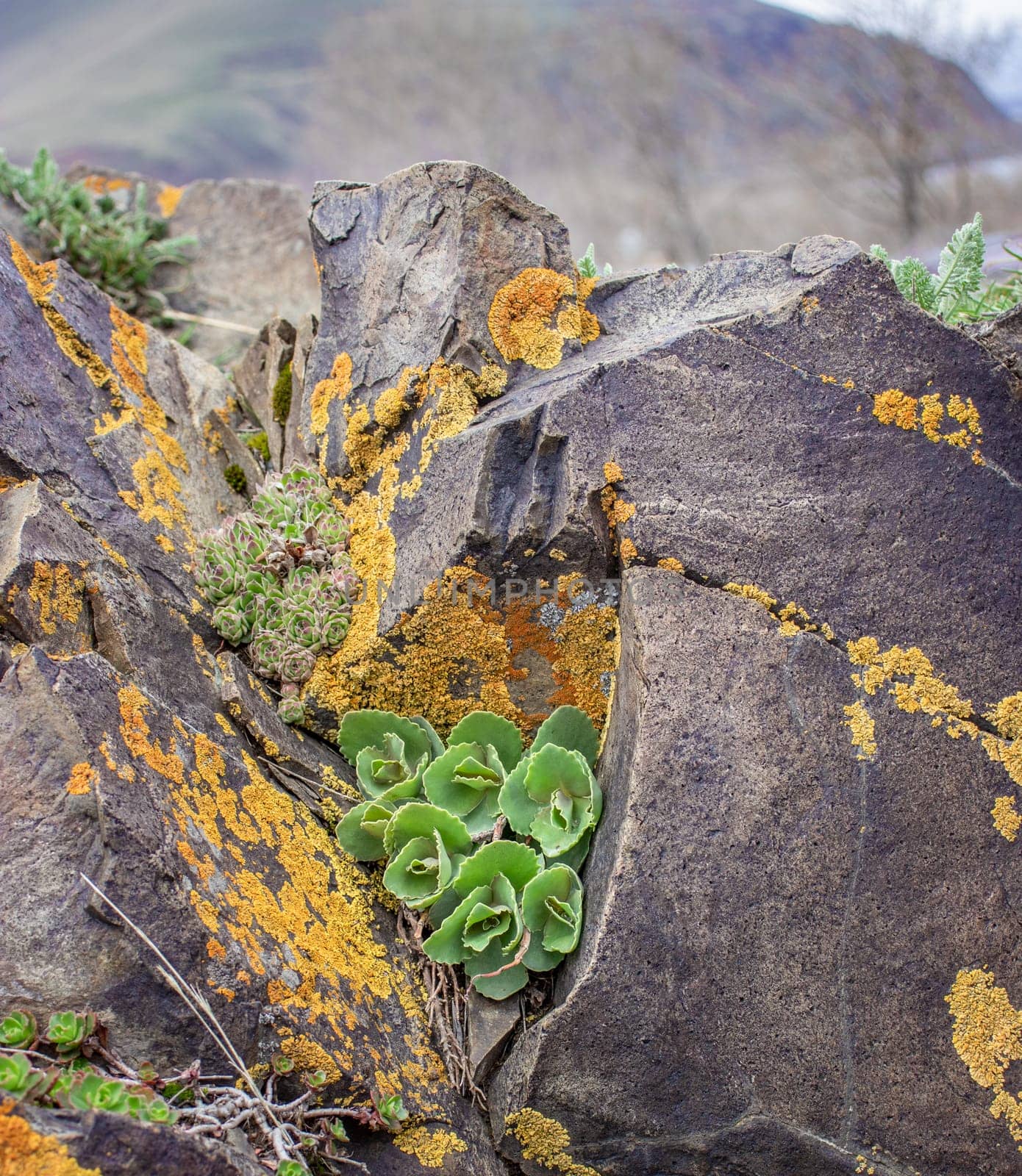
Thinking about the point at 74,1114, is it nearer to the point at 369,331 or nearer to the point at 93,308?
the point at 369,331

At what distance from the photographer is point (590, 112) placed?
96.9 ft

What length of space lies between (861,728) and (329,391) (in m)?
2.89

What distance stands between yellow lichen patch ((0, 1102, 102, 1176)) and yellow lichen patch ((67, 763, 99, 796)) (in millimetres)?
901

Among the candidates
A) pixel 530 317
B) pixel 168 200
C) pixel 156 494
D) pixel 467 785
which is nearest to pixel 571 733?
pixel 467 785

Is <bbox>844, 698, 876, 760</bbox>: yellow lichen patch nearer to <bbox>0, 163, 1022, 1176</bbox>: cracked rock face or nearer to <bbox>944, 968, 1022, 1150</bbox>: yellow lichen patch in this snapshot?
<bbox>0, 163, 1022, 1176</bbox>: cracked rock face

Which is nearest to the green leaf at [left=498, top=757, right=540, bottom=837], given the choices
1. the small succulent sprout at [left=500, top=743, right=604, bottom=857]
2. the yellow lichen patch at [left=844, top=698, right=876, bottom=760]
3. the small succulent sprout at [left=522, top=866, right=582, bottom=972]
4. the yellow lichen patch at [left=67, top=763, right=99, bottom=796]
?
the small succulent sprout at [left=500, top=743, right=604, bottom=857]

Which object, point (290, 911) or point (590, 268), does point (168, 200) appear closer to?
point (590, 268)

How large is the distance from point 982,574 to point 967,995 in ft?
→ 4.93

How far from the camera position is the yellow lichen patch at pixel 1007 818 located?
313 centimetres

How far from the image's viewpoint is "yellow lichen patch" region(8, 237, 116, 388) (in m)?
4.14

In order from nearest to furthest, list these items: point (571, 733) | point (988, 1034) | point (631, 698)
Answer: point (988, 1034)
point (631, 698)
point (571, 733)

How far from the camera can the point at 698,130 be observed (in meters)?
29.8

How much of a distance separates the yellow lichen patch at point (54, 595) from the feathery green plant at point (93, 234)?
4.55 m

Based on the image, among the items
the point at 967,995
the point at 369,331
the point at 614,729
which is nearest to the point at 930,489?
the point at 614,729
